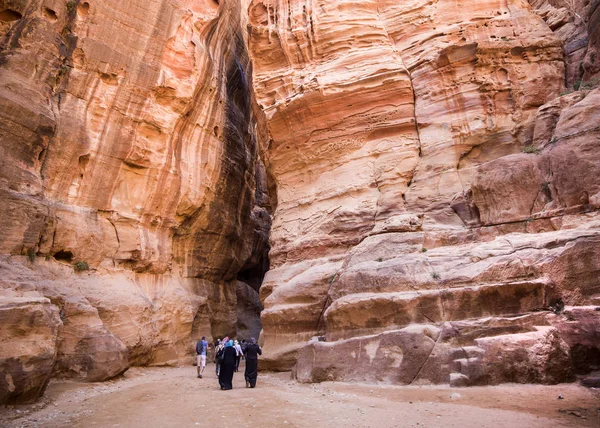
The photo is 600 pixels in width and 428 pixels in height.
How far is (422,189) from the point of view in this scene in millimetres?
14828

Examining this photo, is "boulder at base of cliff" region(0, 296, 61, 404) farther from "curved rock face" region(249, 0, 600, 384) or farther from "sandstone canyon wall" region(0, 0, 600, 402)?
Result: "curved rock face" region(249, 0, 600, 384)

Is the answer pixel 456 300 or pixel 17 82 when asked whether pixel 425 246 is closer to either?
pixel 456 300

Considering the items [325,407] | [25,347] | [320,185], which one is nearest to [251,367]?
[325,407]

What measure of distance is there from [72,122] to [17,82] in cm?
211

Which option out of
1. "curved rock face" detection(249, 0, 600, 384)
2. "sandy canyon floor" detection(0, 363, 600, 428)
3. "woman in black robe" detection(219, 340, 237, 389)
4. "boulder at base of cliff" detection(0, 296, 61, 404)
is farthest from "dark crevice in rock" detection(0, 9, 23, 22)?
"woman in black robe" detection(219, 340, 237, 389)

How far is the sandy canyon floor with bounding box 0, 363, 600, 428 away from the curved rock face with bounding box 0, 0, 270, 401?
194 cm

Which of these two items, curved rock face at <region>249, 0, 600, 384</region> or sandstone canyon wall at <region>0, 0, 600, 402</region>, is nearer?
curved rock face at <region>249, 0, 600, 384</region>

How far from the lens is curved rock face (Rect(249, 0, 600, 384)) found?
9.58 metres

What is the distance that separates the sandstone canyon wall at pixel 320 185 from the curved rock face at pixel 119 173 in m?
0.08

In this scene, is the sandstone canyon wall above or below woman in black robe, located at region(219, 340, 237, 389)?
above

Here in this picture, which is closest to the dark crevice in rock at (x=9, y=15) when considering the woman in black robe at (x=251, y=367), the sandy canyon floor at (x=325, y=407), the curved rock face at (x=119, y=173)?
the curved rock face at (x=119, y=173)

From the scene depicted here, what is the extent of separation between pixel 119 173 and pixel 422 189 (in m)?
11.3

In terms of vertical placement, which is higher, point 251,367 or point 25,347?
point 25,347

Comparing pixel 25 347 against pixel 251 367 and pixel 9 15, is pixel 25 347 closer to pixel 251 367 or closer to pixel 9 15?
pixel 251 367
